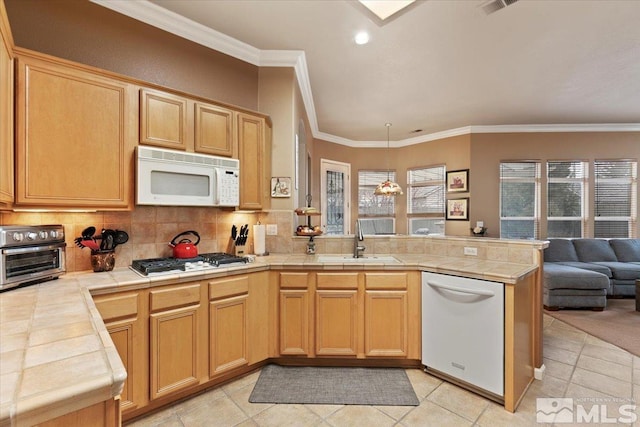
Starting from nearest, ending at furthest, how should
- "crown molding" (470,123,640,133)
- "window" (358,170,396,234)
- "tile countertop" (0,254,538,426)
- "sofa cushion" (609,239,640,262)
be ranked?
1. "tile countertop" (0,254,538,426)
2. "sofa cushion" (609,239,640,262)
3. "crown molding" (470,123,640,133)
4. "window" (358,170,396,234)

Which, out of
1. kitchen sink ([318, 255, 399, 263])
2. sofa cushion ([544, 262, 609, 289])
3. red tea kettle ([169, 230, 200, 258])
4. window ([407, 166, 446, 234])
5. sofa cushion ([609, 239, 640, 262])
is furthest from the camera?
window ([407, 166, 446, 234])

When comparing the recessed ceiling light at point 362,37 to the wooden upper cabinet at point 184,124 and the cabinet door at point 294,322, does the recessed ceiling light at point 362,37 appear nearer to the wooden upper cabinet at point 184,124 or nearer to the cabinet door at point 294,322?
the wooden upper cabinet at point 184,124

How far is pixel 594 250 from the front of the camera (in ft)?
16.0

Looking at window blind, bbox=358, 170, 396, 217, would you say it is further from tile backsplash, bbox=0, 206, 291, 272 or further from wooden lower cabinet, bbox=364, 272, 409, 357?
wooden lower cabinet, bbox=364, 272, 409, 357

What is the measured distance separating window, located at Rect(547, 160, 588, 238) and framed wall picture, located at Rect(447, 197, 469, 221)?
1.44 meters

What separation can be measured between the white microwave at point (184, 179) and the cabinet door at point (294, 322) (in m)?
0.92

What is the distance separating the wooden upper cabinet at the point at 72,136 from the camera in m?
1.70

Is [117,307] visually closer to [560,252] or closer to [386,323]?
[386,323]

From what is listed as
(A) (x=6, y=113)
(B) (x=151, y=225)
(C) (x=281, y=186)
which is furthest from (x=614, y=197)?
(A) (x=6, y=113)

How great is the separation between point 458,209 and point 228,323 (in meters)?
4.84

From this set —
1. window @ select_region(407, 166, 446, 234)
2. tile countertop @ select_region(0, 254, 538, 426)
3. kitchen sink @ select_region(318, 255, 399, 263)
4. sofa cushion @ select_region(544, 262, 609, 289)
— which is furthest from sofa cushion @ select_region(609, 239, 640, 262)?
kitchen sink @ select_region(318, 255, 399, 263)

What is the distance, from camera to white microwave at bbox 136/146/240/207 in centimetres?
207

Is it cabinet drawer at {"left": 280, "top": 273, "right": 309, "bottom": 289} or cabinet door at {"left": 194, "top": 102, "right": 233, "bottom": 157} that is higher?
cabinet door at {"left": 194, "top": 102, "right": 233, "bottom": 157}

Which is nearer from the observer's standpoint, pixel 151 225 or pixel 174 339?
pixel 174 339
